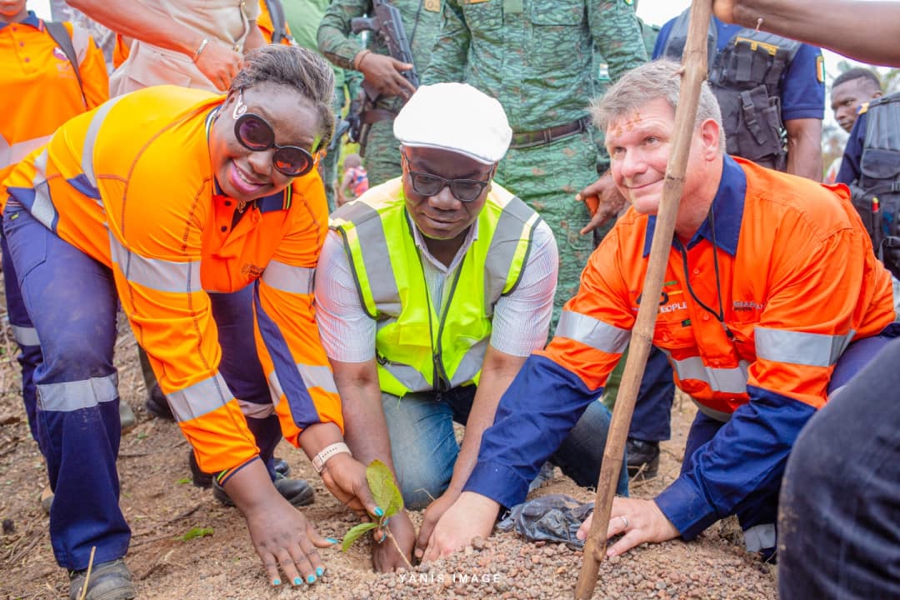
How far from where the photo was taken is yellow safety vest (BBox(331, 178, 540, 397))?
9.43ft

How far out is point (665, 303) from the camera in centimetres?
260

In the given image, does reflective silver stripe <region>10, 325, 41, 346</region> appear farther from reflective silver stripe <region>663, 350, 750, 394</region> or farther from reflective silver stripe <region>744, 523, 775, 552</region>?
reflective silver stripe <region>744, 523, 775, 552</region>

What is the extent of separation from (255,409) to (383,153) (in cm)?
202

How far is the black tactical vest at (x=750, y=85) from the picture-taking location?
3830mm

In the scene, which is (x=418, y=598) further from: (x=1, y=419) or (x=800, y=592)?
(x=1, y=419)

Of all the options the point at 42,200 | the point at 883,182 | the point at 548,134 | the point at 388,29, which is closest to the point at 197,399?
the point at 42,200

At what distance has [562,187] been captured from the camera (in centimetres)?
392

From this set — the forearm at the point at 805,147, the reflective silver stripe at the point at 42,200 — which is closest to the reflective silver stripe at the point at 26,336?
the reflective silver stripe at the point at 42,200

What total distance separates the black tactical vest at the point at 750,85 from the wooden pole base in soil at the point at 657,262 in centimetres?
242

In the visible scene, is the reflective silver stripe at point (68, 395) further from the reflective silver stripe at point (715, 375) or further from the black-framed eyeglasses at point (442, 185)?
the reflective silver stripe at point (715, 375)

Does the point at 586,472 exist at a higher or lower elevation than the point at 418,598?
lower

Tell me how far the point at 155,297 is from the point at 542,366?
118cm

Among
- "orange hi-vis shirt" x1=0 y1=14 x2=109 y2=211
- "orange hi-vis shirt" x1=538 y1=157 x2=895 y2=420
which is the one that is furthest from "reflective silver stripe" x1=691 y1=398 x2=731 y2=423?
"orange hi-vis shirt" x1=0 y1=14 x2=109 y2=211

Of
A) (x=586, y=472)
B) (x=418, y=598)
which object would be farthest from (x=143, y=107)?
(x=586, y=472)
